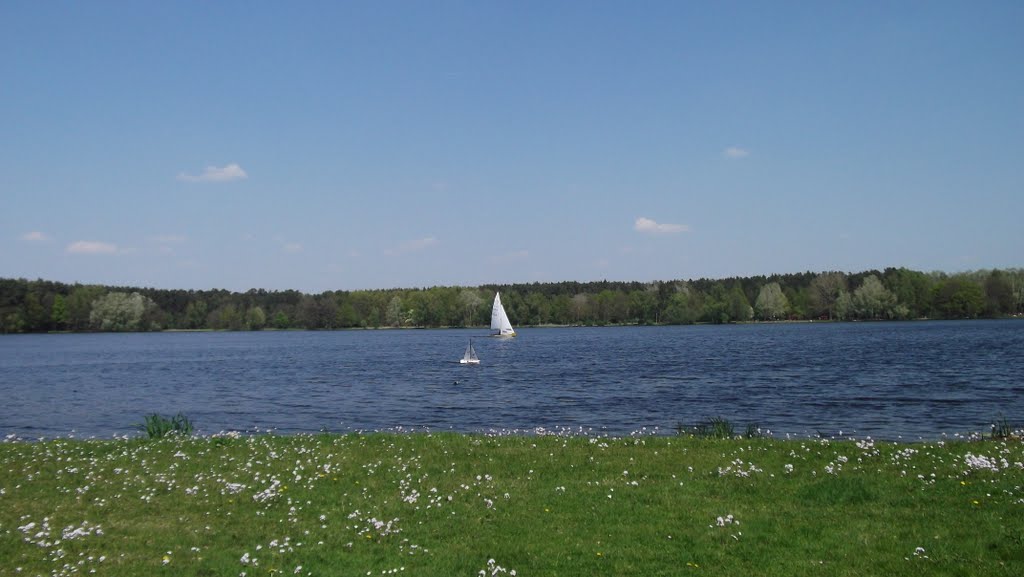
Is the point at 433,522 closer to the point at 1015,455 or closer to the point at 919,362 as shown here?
the point at 1015,455

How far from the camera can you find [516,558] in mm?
10672

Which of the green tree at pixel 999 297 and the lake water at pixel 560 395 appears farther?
the green tree at pixel 999 297

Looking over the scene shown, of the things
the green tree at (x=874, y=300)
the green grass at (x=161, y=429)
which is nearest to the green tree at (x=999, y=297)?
the green tree at (x=874, y=300)

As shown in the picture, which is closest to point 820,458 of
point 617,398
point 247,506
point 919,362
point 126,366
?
point 247,506

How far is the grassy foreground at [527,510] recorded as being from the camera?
34.4 ft

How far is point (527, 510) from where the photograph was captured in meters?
13.0

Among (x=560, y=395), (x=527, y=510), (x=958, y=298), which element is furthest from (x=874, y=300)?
(x=527, y=510)

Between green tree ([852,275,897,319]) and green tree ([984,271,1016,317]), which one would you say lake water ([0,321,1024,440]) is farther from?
green tree ([984,271,1016,317])

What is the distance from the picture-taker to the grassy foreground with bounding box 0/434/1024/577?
34.4ft

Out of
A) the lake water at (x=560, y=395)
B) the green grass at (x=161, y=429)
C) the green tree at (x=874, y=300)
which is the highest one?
the green tree at (x=874, y=300)

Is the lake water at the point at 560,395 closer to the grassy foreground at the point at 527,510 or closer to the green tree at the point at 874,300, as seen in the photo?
the grassy foreground at the point at 527,510

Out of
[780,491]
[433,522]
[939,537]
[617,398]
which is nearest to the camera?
[939,537]

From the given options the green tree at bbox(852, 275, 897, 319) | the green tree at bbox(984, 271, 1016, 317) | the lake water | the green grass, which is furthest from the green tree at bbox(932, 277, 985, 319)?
the green grass

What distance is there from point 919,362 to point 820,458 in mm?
50113
